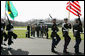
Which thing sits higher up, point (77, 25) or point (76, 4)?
point (76, 4)

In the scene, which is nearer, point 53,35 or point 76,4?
point 53,35

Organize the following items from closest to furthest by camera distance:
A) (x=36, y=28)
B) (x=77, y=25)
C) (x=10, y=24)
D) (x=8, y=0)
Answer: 1. (x=77, y=25)
2. (x=10, y=24)
3. (x=8, y=0)
4. (x=36, y=28)

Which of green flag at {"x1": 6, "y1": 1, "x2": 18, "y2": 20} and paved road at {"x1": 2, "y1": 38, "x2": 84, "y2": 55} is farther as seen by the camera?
green flag at {"x1": 6, "y1": 1, "x2": 18, "y2": 20}

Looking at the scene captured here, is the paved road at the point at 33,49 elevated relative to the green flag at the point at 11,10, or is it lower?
lower

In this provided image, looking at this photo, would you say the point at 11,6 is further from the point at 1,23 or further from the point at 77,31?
the point at 77,31

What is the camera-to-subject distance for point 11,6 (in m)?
10.6

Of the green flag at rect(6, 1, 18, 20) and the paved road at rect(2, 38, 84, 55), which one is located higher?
the green flag at rect(6, 1, 18, 20)

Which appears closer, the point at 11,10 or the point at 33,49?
the point at 33,49

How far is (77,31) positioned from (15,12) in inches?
182

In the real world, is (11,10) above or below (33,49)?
above

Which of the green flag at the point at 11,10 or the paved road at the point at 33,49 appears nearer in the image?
the paved road at the point at 33,49

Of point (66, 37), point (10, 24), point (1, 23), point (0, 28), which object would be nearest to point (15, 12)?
point (10, 24)

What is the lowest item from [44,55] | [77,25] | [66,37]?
[44,55]

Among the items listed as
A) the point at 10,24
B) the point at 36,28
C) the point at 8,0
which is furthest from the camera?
the point at 36,28
